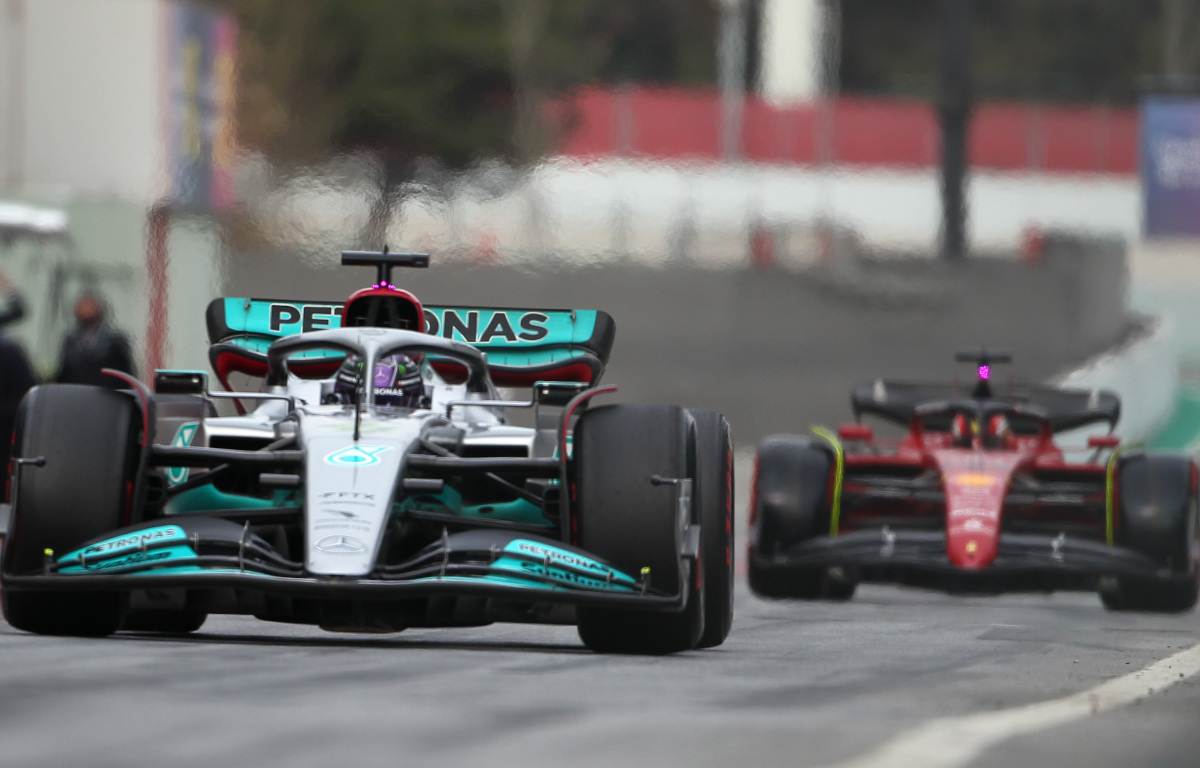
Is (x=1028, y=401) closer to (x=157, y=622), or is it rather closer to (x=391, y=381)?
(x=391, y=381)

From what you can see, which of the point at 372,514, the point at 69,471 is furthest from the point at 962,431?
the point at 69,471

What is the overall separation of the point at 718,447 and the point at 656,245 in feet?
56.0

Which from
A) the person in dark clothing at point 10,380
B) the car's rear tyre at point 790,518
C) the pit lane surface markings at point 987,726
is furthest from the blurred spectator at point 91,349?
the pit lane surface markings at point 987,726

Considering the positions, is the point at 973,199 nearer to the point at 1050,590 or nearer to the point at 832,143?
the point at 832,143

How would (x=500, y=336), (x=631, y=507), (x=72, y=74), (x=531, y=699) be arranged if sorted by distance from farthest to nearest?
(x=72, y=74) < (x=500, y=336) < (x=631, y=507) < (x=531, y=699)

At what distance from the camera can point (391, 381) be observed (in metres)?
9.15

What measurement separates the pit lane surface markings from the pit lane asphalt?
59 mm

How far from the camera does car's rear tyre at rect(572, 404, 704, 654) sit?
805 centimetres

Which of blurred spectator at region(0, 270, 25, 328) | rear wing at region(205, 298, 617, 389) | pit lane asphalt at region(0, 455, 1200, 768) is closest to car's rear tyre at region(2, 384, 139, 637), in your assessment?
pit lane asphalt at region(0, 455, 1200, 768)

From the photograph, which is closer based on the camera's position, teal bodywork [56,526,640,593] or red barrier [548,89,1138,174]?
teal bodywork [56,526,640,593]

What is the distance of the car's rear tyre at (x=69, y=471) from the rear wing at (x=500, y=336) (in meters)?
1.99

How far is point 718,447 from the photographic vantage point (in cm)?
899

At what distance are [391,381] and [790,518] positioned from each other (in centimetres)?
431

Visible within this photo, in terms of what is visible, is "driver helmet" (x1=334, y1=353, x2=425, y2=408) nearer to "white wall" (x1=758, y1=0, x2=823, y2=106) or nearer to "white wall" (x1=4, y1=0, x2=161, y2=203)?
"white wall" (x1=4, y1=0, x2=161, y2=203)
